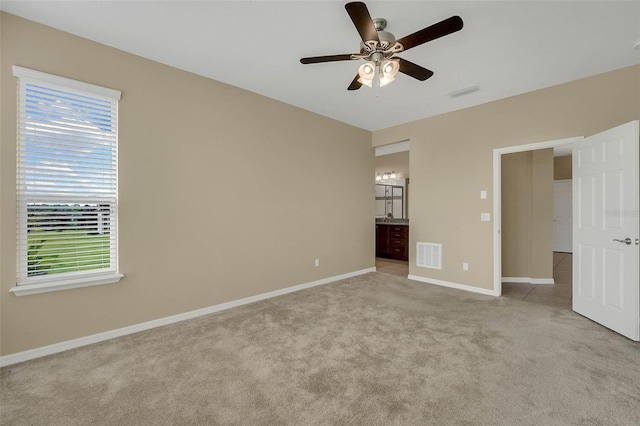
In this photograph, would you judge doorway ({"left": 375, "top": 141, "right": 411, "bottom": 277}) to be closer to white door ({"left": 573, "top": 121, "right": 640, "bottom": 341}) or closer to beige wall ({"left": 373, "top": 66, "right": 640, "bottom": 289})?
beige wall ({"left": 373, "top": 66, "right": 640, "bottom": 289})

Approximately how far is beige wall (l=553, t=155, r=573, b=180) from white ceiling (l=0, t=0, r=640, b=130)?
6162 millimetres

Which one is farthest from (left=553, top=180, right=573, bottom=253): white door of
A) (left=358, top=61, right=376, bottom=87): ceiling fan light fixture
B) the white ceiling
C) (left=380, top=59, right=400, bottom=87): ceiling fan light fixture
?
(left=358, top=61, right=376, bottom=87): ceiling fan light fixture

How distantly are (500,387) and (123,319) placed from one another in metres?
3.36

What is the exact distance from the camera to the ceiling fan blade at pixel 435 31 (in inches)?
71.1

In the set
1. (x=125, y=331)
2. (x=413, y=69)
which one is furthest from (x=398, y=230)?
(x=125, y=331)

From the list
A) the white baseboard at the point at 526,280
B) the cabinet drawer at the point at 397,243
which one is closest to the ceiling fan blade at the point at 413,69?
the white baseboard at the point at 526,280

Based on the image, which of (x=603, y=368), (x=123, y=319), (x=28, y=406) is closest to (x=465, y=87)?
(x=603, y=368)

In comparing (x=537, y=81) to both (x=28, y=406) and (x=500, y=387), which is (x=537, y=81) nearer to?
(x=500, y=387)

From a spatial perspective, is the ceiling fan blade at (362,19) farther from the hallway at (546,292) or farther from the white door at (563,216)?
the white door at (563,216)

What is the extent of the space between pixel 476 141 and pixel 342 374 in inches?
152

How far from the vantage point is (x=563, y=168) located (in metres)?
8.01

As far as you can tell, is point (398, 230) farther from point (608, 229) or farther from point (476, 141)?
point (608, 229)

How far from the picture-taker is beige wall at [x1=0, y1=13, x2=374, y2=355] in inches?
91.4

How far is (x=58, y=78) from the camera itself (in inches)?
94.7
